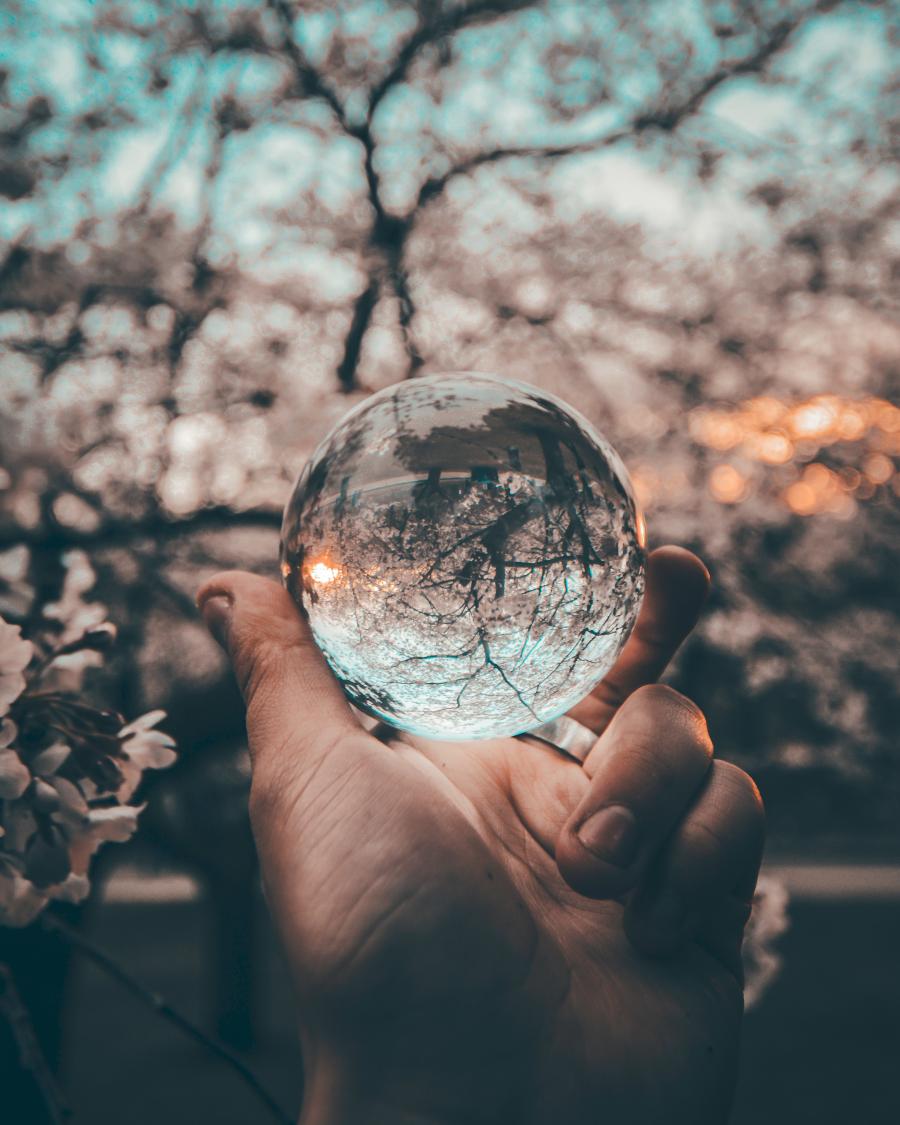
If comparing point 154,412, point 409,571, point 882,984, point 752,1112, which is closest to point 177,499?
point 154,412

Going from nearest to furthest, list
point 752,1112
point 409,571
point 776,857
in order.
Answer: point 409,571
point 752,1112
point 776,857

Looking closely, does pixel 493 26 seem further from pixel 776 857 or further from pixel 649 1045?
pixel 776 857

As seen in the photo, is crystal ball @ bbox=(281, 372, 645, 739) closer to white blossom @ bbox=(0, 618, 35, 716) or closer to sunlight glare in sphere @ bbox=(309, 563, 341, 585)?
sunlight glare in sphere @ bbox=(309, 563, 341, 585)

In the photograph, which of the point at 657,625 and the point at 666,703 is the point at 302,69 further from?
the point at 666,703

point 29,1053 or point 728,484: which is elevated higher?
point 29,1053

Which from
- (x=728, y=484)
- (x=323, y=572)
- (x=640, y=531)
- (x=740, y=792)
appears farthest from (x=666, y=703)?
(x=728, y=484)

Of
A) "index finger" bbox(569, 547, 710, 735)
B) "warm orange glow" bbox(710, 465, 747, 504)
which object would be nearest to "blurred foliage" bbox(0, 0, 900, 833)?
"warm orange glow" bbox(710, 465, 747, 504)

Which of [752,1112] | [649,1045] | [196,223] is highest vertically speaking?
[196,223]
